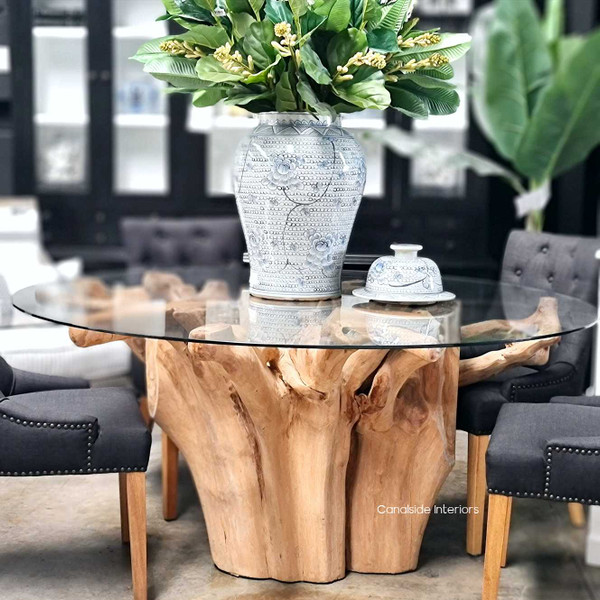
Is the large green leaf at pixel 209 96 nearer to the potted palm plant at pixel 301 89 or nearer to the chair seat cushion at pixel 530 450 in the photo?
the potted palm plant at pixel 301 89

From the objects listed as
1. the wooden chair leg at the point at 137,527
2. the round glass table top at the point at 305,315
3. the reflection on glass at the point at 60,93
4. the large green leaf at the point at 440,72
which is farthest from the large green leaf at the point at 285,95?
the reflection on glass at the point at 60,93

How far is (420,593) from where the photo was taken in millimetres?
2383

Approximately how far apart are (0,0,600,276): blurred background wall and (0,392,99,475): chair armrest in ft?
10.6

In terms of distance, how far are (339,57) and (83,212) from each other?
3.38m

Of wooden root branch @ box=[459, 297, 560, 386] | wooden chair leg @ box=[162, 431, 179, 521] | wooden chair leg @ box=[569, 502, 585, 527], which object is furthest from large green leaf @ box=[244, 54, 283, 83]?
wooden chair leg @ box=[569, 502, 585, 527]

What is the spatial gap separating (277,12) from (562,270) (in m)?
1.34

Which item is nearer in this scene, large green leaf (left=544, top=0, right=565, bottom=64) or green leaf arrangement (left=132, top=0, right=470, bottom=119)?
green leaf arrangement (left=132, top=0, right=470, bottom=119)

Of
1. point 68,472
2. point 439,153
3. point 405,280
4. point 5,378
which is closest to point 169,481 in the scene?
point 5,378

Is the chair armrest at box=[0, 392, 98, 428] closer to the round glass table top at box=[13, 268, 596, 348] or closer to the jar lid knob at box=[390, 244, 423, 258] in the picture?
the round glass table top at box=[13, 268, 596, 348]

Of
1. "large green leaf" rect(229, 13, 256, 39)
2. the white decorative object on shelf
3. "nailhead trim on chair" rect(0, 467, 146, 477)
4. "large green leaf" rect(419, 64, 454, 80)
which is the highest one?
"large green leaf" rect(229, 13, 256, 39)

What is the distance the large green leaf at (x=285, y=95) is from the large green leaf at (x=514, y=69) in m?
2.78

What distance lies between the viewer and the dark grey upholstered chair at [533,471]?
1.96m

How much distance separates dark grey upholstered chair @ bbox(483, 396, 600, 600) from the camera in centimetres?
196

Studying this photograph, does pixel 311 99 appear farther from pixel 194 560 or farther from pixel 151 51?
pixel 194 560
